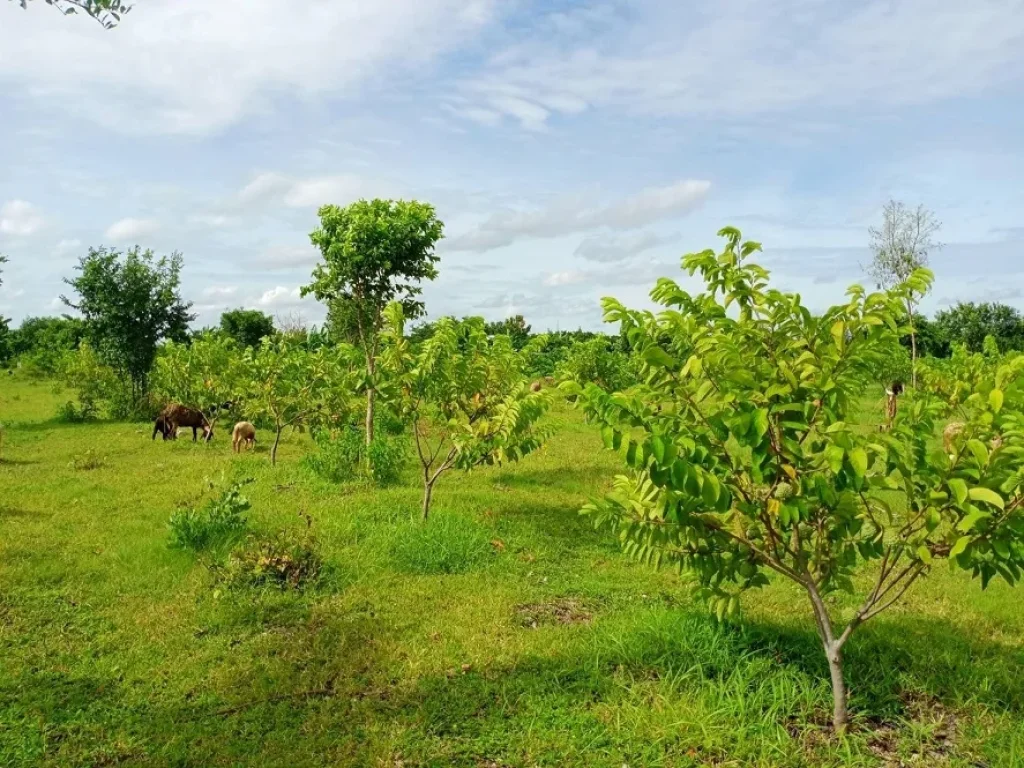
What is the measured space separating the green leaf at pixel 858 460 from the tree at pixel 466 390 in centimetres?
517

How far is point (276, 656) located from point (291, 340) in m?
10.5

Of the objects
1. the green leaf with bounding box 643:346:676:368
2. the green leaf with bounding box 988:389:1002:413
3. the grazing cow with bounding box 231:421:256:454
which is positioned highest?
the green leaf with bounding box 643:346:676:368

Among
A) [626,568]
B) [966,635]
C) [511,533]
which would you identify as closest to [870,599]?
[966,635]

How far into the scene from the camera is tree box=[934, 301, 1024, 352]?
139 ft

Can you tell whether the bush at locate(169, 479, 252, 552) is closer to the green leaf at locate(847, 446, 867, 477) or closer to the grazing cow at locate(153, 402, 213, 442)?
the green leaf at locate(847, 446, 867, 477)

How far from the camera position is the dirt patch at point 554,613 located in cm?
626

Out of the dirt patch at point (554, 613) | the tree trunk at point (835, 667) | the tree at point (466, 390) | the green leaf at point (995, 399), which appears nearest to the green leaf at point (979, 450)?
the green leaf at point (995, 399)

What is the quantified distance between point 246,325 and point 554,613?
36500 mm

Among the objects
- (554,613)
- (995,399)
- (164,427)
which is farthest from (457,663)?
(164,427)

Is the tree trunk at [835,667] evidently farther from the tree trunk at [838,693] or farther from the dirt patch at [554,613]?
the dirt patch at [554,613]

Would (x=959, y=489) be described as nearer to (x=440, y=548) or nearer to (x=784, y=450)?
(x=784, y=450)

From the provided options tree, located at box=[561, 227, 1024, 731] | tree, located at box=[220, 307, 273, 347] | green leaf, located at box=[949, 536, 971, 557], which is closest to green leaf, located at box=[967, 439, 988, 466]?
tree, located at box=[561, 227, 1024, 731]

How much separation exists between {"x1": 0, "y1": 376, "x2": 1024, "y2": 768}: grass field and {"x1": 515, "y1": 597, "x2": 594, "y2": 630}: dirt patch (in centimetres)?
3

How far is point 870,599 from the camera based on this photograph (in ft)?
14.3
